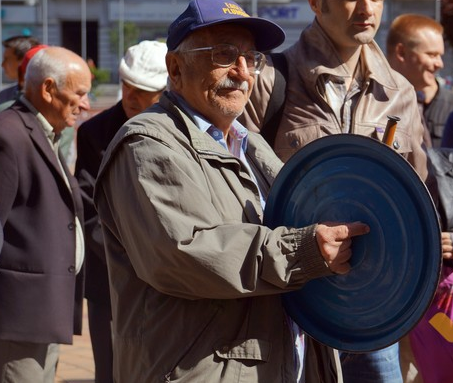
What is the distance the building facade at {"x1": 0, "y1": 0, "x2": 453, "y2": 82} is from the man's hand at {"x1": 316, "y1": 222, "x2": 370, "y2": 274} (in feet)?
198

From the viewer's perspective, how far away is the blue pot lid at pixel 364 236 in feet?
8.93

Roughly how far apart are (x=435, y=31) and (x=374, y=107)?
8.61 feet

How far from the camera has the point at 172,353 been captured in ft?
9.30

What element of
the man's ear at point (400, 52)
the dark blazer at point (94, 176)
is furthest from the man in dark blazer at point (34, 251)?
the man's ear at point (400, 52)

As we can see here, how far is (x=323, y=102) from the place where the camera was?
4.09 m

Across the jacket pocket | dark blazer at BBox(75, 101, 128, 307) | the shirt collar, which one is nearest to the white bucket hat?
dark blazer at BBox(75, 101, 128, 307)

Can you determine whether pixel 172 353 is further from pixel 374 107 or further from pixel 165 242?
pixel 374 107

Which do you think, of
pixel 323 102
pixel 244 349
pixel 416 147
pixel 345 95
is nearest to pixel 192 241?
pixel 244 349

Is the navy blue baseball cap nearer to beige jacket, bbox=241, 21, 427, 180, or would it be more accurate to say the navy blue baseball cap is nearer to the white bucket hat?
beige jacket, bbox=241, 21, 427, 180

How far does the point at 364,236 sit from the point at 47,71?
8.87 ft

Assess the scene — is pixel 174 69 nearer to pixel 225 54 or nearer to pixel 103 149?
pixel 225 54

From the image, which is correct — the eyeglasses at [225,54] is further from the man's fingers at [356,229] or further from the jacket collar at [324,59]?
the jacket collar at [324,59]

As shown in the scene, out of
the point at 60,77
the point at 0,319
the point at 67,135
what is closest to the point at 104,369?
the point at 0,319

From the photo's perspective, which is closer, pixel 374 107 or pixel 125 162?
pixel 125 162
